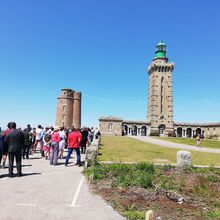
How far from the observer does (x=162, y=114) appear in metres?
81.9

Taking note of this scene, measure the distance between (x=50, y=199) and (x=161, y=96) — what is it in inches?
3076

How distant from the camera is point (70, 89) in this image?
72500 mm

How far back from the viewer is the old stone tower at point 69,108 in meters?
69.4

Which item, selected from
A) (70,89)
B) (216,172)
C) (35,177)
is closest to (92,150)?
(35,177)

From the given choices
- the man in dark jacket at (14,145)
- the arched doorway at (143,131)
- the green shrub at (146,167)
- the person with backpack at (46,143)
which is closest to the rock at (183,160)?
the green shrub at (146,167)

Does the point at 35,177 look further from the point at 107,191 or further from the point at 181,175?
the point at 181,175

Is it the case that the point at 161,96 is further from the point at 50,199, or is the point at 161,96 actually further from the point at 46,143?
the point at 50,199

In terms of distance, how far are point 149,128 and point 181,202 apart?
72968 millimetres

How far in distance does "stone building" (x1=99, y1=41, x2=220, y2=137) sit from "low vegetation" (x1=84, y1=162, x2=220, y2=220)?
66.0m

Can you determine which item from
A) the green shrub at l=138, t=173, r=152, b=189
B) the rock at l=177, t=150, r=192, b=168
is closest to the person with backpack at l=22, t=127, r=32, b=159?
the rock at l=177, t=150, r=192, b=168

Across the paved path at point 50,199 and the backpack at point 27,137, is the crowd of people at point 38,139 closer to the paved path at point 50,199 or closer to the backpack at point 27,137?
the backpack at point 27,137

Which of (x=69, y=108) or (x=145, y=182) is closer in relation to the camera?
(x=145, y=182)

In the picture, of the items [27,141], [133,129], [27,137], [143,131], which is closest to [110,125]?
[133,129]

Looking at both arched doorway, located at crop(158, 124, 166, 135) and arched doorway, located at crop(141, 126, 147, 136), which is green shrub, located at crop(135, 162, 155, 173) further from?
arched doorway, located at crop(141, 126, 147, 136)
